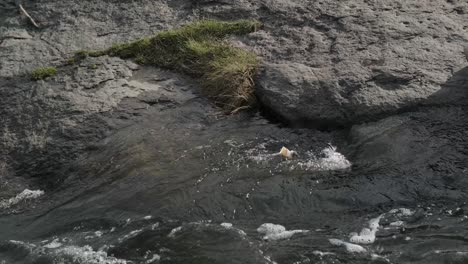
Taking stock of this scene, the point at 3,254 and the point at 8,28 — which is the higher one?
the point at 8,28

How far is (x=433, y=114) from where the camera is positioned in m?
7.40

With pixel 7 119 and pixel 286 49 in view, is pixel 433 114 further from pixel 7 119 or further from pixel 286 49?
pixel 7 119

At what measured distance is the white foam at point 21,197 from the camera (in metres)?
7.12

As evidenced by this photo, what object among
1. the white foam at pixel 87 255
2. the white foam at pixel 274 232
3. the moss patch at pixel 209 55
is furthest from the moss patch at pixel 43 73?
the white foam at pixel 274 232

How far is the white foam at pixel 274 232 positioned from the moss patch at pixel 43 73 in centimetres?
475

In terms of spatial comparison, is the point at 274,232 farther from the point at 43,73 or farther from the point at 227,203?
the point at 43,73

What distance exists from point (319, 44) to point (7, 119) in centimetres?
466

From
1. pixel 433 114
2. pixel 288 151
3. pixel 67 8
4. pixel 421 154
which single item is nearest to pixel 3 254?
pixel 288 151

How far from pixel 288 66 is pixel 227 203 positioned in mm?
2664

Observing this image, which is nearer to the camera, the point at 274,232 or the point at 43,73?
the point at 274,232

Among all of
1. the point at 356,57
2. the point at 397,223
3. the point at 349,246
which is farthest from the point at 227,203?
the point at 356,57

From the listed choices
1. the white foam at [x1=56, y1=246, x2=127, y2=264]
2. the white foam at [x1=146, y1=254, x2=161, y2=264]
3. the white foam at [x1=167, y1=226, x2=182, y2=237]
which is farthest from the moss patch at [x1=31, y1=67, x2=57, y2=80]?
the white foam at [x1=146, y1=254, x2=161, y2=264]

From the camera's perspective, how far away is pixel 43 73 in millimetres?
9086

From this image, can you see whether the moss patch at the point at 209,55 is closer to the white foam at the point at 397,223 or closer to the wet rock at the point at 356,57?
the wet rock at the point at 356,57
